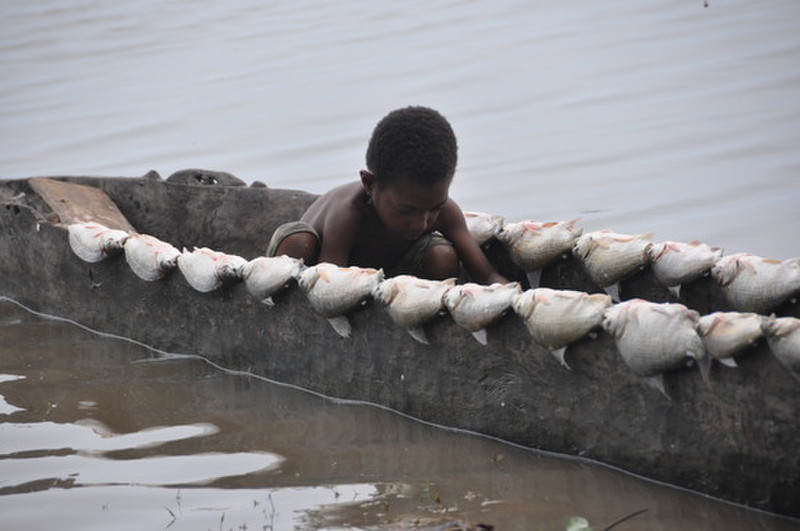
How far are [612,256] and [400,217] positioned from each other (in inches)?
30.9

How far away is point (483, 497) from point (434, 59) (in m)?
8.32

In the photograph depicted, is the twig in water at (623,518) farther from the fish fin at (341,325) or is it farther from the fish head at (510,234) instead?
the fish head at (510,234)

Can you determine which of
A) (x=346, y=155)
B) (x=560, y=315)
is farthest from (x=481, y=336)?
(x=346, y=155)

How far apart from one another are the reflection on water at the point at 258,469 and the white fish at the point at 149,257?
388 millimetres

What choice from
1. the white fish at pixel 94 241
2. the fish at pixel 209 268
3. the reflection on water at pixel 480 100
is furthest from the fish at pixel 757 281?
the white fish at pixel 94 241

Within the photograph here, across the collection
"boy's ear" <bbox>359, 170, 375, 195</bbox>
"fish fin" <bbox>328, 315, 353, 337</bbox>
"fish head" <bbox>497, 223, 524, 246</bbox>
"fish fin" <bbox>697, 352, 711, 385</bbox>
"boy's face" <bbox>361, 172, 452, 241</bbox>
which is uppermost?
"boy's ear" <bbox>359, 170, 375, 195</bbox>

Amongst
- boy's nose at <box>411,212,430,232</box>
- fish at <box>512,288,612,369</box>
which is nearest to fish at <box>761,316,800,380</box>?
fish at <box>512,288,612,369</box>

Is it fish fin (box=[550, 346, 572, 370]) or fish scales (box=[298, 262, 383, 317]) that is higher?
fish scales (box=[298, 262, 383, 317])

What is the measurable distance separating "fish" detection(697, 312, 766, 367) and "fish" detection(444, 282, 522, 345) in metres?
0.64

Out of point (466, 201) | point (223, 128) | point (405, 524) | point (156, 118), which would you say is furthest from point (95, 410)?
point (156, 118)

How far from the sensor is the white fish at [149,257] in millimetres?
4477

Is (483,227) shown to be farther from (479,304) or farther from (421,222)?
(479,304)

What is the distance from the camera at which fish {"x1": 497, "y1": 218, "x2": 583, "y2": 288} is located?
4.27m

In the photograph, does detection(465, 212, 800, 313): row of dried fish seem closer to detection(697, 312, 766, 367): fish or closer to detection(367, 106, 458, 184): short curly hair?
detection(367, 106, 458, 184): short curly hair
